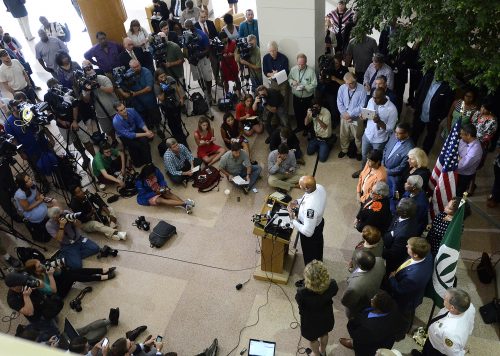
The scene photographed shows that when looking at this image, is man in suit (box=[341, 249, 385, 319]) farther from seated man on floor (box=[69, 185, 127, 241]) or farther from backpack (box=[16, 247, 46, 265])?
backpack (box=[16, 247, 46, 265])

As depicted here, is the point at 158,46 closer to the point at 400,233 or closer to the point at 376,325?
the point at 400,233

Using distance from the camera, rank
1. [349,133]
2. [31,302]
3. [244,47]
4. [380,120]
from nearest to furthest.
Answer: [31,302] → [380,120] → [349,133] → [244,47]

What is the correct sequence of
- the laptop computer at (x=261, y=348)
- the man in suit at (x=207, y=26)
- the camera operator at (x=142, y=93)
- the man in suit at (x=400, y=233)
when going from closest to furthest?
the man in suit at (x=400, y=233)
the laptop computer at (x=261, y=348)
the camera operator at (x=142, y=93)
the man in suit at (x=207, y=26)

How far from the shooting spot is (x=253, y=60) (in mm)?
7496

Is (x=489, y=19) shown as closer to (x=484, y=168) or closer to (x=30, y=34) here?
(x=484, y=168)

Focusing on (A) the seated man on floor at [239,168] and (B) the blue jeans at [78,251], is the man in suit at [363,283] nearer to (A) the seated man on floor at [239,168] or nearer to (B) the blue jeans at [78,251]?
(A) the seated man on floor at [239,168]

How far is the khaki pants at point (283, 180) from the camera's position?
20.8 ft

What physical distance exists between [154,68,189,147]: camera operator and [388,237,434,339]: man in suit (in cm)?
446

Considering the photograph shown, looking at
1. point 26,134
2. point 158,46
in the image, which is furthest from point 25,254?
point 158,46

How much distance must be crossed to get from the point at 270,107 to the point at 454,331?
4533mm

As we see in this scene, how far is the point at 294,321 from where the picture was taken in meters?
4.69

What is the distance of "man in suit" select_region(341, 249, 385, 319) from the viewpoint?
3.77 meters

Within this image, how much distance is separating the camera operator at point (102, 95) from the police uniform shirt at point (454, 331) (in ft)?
18.4

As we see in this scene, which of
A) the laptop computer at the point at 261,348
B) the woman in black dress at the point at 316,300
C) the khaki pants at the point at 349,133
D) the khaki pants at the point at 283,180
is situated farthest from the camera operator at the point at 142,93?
the woman in black dress at the point at 316,300
